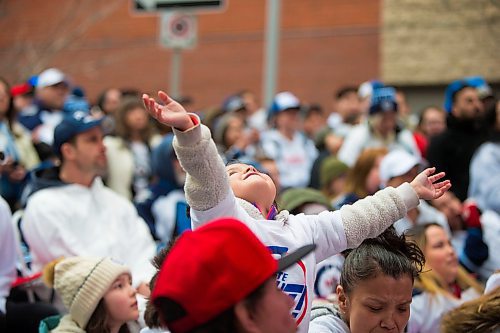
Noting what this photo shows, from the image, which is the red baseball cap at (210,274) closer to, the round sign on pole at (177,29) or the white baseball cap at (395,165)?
the white baseball cap at (395,165)

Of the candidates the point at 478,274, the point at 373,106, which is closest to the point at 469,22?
the point at 373,106

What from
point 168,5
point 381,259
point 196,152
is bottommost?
point 381,259

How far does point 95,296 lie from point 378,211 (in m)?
1.78

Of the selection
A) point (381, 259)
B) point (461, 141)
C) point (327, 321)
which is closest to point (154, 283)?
point (327, 321)

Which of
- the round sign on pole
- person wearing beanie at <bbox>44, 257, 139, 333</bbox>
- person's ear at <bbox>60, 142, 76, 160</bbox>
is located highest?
the round sign on pole

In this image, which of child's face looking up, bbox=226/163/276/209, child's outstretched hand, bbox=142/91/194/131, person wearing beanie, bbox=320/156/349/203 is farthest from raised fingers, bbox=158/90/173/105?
person wearing beanie, bbox=320/156/349/203

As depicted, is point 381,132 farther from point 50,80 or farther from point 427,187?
point 427,187

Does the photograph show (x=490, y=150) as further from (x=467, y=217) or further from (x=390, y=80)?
(x=390, y=80)

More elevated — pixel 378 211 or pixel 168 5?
pixel 168 5

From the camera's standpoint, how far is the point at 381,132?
8578 millimetres

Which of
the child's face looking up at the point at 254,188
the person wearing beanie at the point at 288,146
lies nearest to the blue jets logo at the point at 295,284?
the child's face looking up at the point at 254,188

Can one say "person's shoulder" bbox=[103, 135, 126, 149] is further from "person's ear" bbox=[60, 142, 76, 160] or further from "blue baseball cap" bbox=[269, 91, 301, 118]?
"person's ear" bbox=[60, 142, 76, 160]

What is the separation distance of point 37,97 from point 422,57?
8.18 m

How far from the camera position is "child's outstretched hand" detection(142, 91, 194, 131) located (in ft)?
10.4
